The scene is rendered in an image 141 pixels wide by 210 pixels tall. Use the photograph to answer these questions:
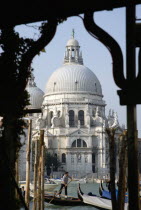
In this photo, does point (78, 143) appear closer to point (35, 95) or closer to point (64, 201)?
point (35, 95)

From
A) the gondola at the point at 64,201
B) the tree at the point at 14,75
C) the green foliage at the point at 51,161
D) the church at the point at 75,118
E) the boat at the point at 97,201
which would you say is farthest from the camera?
the church at the point at 75,118

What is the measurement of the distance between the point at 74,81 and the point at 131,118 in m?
61.3

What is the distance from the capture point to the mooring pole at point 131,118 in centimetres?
298

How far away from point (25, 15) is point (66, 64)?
6424 centimetres

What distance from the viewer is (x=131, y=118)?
2.98m

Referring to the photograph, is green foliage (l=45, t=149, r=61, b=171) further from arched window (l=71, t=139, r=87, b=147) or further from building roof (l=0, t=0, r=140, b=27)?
building roof (l=0, t=0, r=140, b=27)

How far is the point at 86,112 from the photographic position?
62469 mm

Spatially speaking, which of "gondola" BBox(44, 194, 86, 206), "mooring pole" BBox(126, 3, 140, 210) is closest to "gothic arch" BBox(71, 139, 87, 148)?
"gondola" BBox(44, 194, 86, 206)

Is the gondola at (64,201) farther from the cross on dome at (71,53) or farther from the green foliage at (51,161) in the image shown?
the cross on dome at (71,53)

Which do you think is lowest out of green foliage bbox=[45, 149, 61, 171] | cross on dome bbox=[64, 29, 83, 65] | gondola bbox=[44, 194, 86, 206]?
gondola bbox=[44, 194, 86, 206]

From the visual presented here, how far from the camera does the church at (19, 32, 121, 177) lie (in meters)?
59.2

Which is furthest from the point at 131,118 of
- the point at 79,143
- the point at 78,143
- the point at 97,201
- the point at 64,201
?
the point at 78,143

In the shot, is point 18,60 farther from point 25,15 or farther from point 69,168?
point 69,168

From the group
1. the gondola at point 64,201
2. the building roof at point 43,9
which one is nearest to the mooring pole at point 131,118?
the building roof at point 43,9
